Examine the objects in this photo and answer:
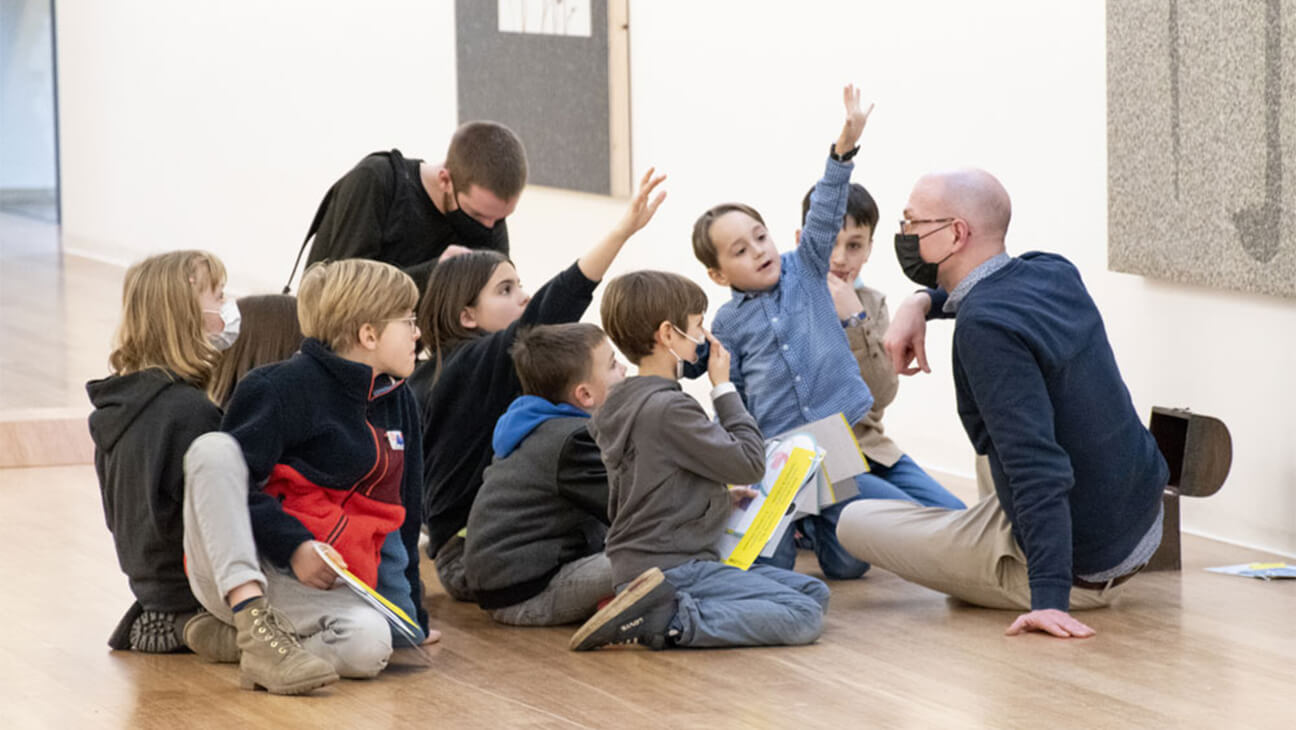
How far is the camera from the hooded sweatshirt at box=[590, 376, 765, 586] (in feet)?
12.7

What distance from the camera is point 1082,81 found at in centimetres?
541

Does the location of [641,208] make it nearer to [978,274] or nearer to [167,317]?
[978,274]

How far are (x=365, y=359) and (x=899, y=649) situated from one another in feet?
4.16

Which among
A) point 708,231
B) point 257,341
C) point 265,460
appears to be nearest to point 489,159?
point 708,231

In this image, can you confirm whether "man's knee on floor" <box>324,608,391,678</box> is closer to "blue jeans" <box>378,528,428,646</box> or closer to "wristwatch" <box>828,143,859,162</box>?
"blue jeans" <box>378,528,428,646</box>

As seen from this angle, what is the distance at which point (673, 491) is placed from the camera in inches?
155

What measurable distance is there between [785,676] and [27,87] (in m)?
13.2

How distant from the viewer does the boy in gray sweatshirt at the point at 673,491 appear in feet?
12.6

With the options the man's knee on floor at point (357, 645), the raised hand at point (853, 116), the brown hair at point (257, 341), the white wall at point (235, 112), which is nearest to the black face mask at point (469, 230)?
the brown hair at point (257, 341)

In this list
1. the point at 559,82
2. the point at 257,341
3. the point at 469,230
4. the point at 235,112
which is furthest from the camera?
the point at 235,112

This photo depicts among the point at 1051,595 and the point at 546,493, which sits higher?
the point at 546,493

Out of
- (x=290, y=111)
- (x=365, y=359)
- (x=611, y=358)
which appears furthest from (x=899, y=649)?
(x=290, y=111)

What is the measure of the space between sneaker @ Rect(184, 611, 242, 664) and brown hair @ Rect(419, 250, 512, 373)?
97 centimetres

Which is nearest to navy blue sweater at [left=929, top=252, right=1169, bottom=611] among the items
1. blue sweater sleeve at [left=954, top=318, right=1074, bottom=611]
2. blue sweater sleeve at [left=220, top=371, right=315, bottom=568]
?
blue sweater sleeve at [left=954, top=318, right=1074, bottom=611]
